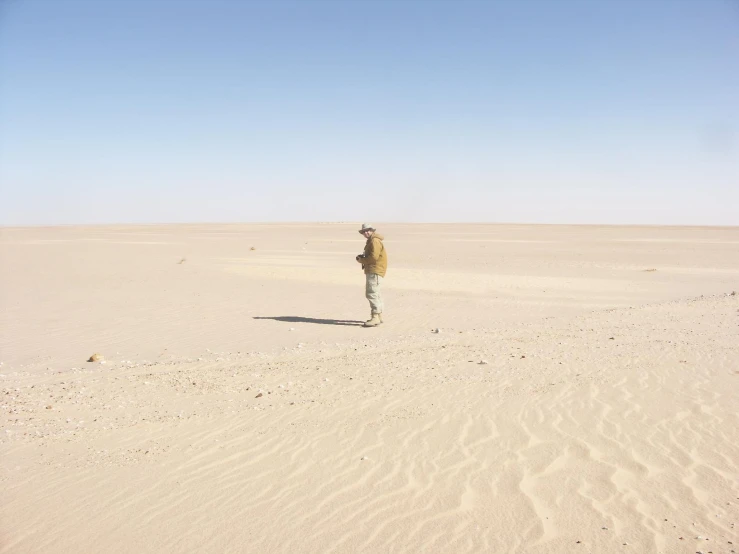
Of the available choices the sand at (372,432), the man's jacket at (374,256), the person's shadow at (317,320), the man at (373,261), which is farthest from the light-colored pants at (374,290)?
the person's shadow at (317,320)

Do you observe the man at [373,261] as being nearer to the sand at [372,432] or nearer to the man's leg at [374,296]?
the man's leg at [374,296]

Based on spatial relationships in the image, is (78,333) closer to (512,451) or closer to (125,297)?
(125,297)

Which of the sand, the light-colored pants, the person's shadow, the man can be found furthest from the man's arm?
the person's shadow

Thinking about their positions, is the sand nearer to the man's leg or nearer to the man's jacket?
the man's leg

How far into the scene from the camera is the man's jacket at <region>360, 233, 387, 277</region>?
36.9ft

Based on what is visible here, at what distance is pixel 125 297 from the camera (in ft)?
52.2

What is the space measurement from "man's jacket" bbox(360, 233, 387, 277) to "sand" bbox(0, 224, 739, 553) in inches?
51.7

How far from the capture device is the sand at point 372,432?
404cm

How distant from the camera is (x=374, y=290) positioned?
11.6m

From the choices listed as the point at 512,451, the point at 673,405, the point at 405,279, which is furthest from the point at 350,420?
the point at 405,279

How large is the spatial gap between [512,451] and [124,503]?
3441 mm

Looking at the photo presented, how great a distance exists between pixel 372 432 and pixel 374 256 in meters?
5.88

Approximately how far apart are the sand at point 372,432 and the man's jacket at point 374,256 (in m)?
1.31

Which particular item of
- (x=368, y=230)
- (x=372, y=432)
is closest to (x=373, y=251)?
(x=368, y=230)
